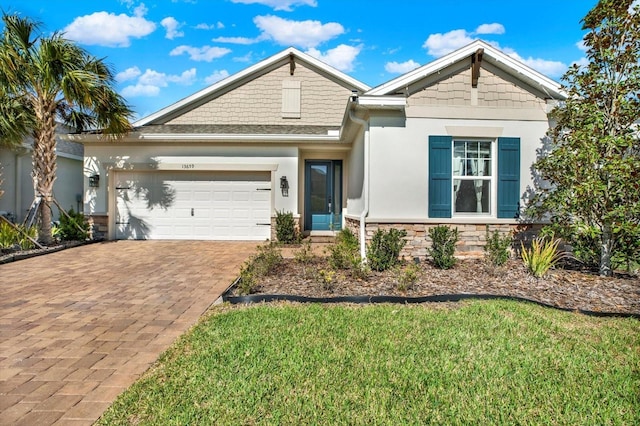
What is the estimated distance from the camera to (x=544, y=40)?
11445 mm

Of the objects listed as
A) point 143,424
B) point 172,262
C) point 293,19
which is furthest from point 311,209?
point 143,424

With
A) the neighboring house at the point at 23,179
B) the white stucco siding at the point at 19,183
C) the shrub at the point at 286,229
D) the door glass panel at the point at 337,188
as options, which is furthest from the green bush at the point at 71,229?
the door glass panel at the point at 337,188

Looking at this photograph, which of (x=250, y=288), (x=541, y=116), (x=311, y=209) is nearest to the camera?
(x=250, y=288)

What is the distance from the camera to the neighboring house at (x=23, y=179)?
1312 cm

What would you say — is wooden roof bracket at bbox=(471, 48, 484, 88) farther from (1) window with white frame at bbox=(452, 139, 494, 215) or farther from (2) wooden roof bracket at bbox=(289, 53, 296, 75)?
(2) wooden roof bracket at bbox=(289, 53, 296, 75)

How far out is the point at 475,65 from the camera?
768cm

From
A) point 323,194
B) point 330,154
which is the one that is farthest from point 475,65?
point 323,194

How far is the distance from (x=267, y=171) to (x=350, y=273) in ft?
19.7

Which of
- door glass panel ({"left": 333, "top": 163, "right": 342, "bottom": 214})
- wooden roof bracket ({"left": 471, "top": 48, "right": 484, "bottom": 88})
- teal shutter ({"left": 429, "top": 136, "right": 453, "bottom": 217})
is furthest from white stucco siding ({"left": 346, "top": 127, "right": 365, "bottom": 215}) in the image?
wooden roof bracket ({"left": 471, "top": 48, "right": 484, "bottom": 88})

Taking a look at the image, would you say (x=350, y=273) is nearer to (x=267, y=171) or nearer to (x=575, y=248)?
(x=575, y=248)

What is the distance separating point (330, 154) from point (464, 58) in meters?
5.51

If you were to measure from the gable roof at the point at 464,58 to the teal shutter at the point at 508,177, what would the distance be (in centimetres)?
130

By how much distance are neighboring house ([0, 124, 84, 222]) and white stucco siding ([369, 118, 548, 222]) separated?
1062cm

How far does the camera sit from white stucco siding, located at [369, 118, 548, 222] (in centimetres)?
777
